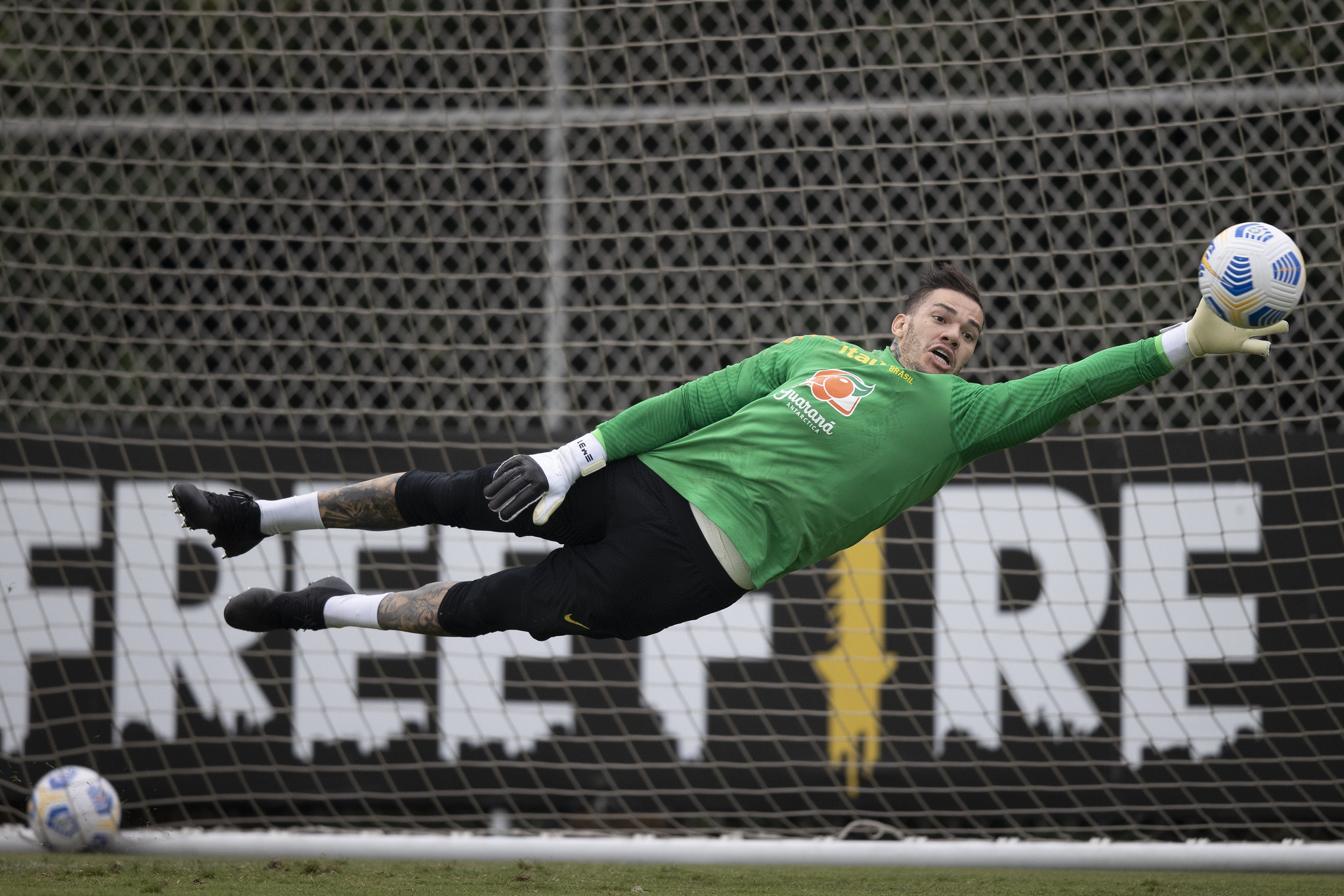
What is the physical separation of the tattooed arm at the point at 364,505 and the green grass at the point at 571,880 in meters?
1.15

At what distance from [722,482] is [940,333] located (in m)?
0.70

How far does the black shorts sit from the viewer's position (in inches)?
130

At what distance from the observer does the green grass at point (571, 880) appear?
12.8 feet

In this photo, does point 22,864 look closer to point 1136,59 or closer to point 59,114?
point 59,114

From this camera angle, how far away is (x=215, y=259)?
570cm

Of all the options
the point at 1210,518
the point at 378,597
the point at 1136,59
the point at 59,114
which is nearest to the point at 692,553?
the point at 378,597

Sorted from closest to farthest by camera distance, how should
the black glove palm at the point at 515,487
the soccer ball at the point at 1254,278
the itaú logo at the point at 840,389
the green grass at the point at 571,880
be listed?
1. the soccer ball at the point at 1254,278
2. the black glove palm at the point at 515,487
3. the itaú logo at the point at 840,389
4. the green grass at the point at 571,880

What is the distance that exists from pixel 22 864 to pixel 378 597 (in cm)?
192

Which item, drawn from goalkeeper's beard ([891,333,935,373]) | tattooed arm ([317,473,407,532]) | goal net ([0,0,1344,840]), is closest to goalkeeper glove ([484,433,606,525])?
tattooed arm ([317,473,407,532])

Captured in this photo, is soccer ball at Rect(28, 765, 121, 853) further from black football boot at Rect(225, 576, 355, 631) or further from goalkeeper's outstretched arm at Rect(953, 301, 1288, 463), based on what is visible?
goalkeeper's outstretched arm at Rect(953, 301, 1288, 463)

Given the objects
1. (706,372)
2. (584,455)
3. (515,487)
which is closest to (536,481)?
(515,487)

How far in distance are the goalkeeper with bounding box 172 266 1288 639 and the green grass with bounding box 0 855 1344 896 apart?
1.00 metres

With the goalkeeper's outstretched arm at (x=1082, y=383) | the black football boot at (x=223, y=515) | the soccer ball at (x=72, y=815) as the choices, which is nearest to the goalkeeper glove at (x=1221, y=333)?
the goalkeeper's outstretched arm at (x=1082, y=383)

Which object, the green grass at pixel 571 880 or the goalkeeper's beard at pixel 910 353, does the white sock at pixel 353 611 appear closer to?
the green grass at pixel 571 880
